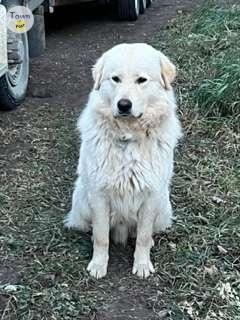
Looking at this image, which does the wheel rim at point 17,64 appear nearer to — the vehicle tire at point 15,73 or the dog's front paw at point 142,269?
the vehicle tire at point 15,73

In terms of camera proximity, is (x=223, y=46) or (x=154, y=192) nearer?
(x=154, y=192)

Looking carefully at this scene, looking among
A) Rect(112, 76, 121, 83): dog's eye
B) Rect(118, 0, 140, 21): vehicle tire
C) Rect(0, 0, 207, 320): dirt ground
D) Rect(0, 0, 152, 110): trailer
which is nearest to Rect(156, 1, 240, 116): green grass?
Rect(118, 0, 140, 21): vehicle tire

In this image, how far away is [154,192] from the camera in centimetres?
387

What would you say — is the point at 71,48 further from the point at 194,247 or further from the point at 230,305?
the point at 230,305

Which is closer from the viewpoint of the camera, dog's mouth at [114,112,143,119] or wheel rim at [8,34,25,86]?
dog's mouth at [114,112,143,119]

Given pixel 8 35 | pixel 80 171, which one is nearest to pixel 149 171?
pixel 80 171

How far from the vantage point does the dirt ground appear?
147 inches

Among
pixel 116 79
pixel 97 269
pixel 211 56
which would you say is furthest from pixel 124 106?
pixel 211 56

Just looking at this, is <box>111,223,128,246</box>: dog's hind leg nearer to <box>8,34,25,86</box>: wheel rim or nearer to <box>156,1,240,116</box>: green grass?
<box>156,1,240,116</box>: green grass

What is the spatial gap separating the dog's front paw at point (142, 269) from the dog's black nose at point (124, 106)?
94 cm

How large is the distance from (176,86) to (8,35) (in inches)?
69.8

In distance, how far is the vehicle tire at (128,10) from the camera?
10.3 m

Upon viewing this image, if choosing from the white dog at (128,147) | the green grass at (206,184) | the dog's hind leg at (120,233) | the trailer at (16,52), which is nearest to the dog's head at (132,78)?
the white dog at (128,147)

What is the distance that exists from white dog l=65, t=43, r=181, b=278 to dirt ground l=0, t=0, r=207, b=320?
165 mm
